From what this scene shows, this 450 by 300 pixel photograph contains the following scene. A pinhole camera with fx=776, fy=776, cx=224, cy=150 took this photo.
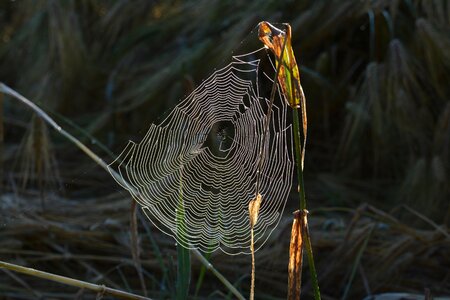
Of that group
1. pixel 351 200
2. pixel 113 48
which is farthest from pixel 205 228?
pixel 113 48

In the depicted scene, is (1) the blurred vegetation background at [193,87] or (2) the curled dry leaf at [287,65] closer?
(2) the curled dry leaf at [287,65]

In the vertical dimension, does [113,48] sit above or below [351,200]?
above

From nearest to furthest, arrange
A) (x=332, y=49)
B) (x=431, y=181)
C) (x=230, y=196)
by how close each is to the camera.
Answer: (x=230, y=196)
(x=431, y=181)
(x=332, y=49)

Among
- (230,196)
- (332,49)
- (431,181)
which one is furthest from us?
(332,49)

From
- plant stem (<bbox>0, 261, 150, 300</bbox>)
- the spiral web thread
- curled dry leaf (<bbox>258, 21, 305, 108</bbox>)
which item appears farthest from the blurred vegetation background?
curled dry leaf (<bbox>258, 21, 305, 108</bbox>)

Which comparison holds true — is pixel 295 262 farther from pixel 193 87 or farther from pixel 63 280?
pixel 193 87

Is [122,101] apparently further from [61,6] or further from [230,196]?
[230,196]

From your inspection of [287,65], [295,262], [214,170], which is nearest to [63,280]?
[295,262]

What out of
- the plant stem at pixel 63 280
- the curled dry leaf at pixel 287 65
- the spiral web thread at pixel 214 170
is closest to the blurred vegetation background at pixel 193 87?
the spiral web thread at pixel 214 170

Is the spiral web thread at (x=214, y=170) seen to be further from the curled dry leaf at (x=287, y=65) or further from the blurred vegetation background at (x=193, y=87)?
the curled dry leaf at (x=287, y=65)
